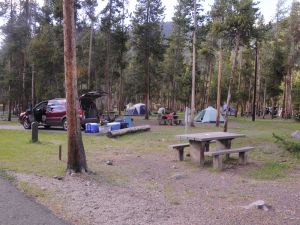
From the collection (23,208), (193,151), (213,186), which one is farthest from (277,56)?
(23,208)

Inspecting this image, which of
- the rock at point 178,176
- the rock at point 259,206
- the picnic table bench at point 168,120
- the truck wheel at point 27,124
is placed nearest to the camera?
the rock at point 259,206

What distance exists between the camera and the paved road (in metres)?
5.63

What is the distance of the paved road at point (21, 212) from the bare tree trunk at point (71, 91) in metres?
2.14

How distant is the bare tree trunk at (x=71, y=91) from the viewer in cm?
937

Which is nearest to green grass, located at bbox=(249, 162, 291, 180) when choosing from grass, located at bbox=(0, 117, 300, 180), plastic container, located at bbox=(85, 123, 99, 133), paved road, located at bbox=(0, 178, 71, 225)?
grass, located at bbox=(0, 117, 300, 180)

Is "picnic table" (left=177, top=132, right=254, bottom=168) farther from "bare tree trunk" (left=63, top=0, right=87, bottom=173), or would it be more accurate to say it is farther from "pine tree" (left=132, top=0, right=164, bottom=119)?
"pine tree" (left=132, top=0, right=164, bottom=119)

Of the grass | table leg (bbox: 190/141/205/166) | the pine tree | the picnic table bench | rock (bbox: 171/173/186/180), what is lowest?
rock (bbox: 171/173/186/180)

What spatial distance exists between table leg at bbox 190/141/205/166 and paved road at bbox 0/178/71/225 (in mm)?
5471

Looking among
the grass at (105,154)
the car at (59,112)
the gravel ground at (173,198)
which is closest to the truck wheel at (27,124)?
the car at (59,112)

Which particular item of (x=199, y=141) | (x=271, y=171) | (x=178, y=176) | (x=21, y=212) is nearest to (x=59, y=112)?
(x=199, y=141)

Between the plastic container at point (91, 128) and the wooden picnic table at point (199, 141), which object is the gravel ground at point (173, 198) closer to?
the wooden picnic table at point (199, 141)

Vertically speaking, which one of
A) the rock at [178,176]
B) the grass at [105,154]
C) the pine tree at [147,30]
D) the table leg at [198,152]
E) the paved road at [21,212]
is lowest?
the rock at [178,176]

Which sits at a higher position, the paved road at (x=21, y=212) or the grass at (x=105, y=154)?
the grass at (x=105, y=154)

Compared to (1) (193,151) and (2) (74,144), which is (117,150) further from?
(2) (74,144)
